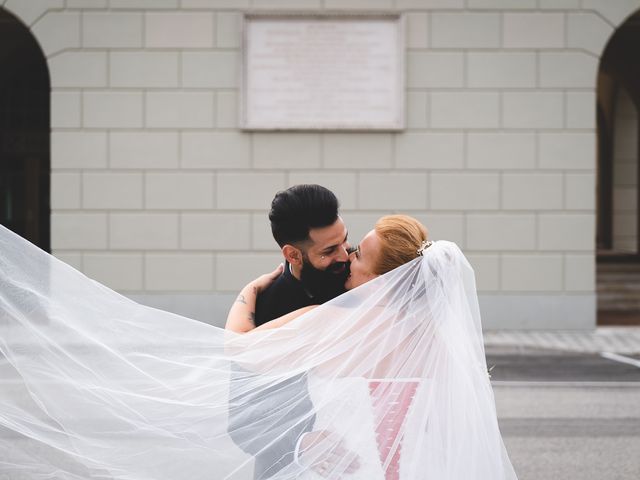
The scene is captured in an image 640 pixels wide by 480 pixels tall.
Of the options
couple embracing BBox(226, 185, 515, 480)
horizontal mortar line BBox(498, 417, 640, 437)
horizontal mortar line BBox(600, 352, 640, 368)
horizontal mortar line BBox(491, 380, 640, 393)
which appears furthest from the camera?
horizontal mortar line BBox(600, 352, 640, 368)

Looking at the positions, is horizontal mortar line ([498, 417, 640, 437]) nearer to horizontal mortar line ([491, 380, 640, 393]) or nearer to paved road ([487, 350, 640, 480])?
paved road ([487, 350, 640, 480])

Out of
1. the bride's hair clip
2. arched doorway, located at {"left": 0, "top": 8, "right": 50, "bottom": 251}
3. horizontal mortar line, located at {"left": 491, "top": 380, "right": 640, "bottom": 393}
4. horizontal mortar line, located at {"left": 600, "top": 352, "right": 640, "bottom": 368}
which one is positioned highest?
arched doorway, located at {"left": 0, "top": 8, "right": 50, "bottom": 251}

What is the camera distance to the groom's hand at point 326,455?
248 cm

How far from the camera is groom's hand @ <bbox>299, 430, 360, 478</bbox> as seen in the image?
2.48 m

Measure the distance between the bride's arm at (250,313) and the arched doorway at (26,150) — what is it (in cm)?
1460

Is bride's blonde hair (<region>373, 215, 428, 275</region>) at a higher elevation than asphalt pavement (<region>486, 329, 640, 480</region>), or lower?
higher

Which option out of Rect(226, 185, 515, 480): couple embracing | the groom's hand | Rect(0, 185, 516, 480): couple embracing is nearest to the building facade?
Rect(0, 185, 516, 480): couple embracing

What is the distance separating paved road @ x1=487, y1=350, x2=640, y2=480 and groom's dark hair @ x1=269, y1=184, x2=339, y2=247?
2870mm

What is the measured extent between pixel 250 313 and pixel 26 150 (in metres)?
15.4

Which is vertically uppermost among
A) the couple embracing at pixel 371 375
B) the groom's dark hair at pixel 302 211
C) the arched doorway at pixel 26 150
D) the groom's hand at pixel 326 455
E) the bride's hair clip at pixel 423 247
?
the arched doorway at pixel 26 150

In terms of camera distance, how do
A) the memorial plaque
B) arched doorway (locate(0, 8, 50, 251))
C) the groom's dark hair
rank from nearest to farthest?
the groom's dark hair, the memorial plaque, arched doorway (locate(0, 8, 50, 251))

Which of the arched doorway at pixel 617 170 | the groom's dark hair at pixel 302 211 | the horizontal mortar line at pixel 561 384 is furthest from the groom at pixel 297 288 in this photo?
→ the arched doorway at pixel 617 170

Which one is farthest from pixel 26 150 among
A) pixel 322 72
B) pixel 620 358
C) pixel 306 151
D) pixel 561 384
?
pixel 561 384

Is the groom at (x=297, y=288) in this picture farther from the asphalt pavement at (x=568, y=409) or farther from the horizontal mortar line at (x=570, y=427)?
the horizontal mortar line at (x=570, y=427)
